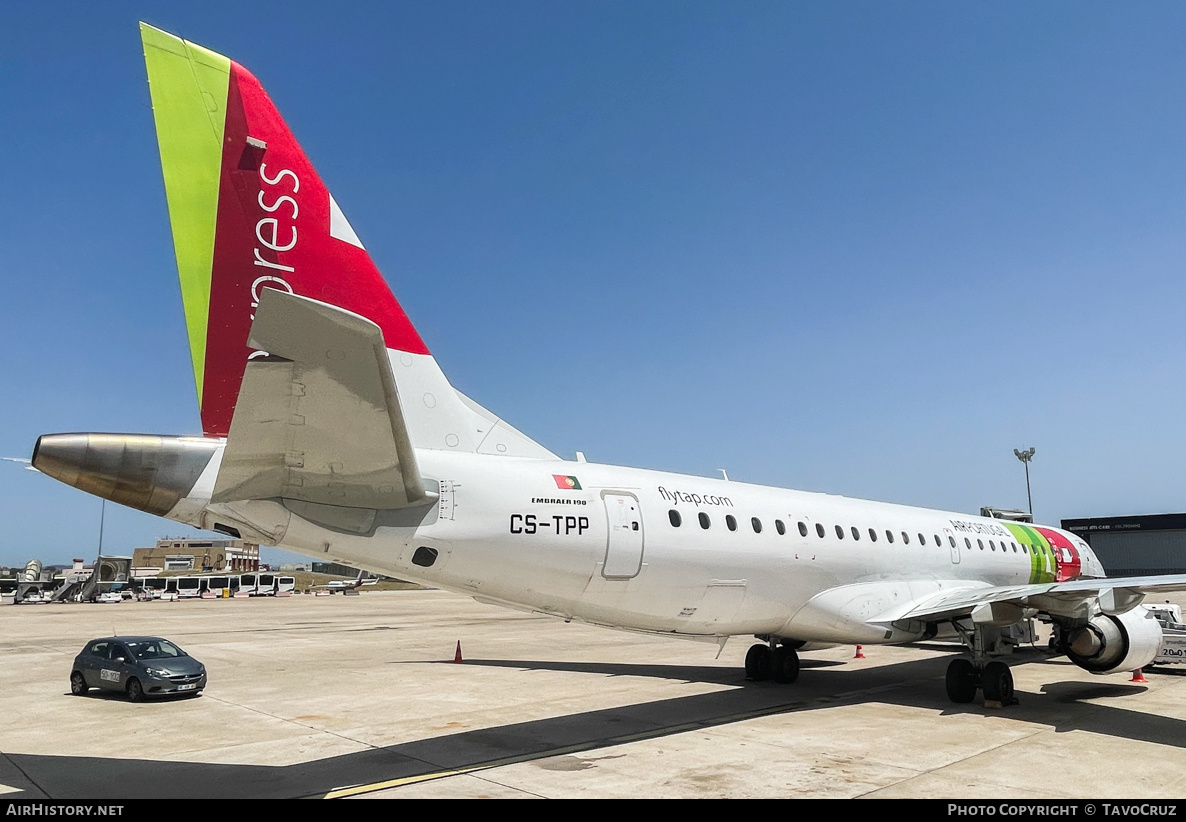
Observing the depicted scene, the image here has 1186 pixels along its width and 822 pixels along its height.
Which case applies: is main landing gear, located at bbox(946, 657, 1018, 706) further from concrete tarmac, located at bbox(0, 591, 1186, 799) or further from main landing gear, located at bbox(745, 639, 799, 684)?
main landing gear, located at bbox(745, 639, 799, 684)

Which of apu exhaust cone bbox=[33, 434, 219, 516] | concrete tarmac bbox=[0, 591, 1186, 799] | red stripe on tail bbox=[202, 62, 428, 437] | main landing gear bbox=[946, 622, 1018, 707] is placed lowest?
concrete tarmac bbox=[0, 591, 1186, 799]

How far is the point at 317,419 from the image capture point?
6.91 m

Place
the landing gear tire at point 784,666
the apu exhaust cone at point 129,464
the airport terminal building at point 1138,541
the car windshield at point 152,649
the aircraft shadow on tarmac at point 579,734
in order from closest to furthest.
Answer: the apu exhaust cone at point 129,464
the aircraft shadow on tarmac at point 579,734
the car windshield at point 152,649
the landing gear tire at point 784,666
the airport terminal building at point 1138,541

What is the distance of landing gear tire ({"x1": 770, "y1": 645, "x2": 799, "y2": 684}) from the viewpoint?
1544 centimetres

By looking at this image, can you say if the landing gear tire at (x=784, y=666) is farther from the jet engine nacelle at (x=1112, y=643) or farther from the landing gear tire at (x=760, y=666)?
the jet engine nacelle at (x=1112, y=643)

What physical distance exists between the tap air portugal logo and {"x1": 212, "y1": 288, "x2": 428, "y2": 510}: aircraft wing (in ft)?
4.10

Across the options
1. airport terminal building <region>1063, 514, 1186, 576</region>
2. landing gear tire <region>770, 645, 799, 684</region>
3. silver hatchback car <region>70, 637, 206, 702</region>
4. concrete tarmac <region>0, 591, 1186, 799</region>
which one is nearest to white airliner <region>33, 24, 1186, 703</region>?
concrete tarmac <region>0, 591, 1186, 799</region>

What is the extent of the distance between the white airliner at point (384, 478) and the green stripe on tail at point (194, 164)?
20 mm

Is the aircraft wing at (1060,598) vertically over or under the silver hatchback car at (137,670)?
over

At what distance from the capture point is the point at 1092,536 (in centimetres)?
6444

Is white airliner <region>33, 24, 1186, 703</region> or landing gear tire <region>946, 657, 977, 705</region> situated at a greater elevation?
white airliner <region>33, 24, 1186, 703</region>

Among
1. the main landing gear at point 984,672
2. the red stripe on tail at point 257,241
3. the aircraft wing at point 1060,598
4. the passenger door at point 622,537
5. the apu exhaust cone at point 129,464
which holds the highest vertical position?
the red stripe on tail at point 257,241

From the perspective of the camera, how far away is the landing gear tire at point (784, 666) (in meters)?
A: 15.4

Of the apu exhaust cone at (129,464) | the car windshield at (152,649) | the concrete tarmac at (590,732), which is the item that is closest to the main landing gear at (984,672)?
the concrete tarmac at (590,732)
